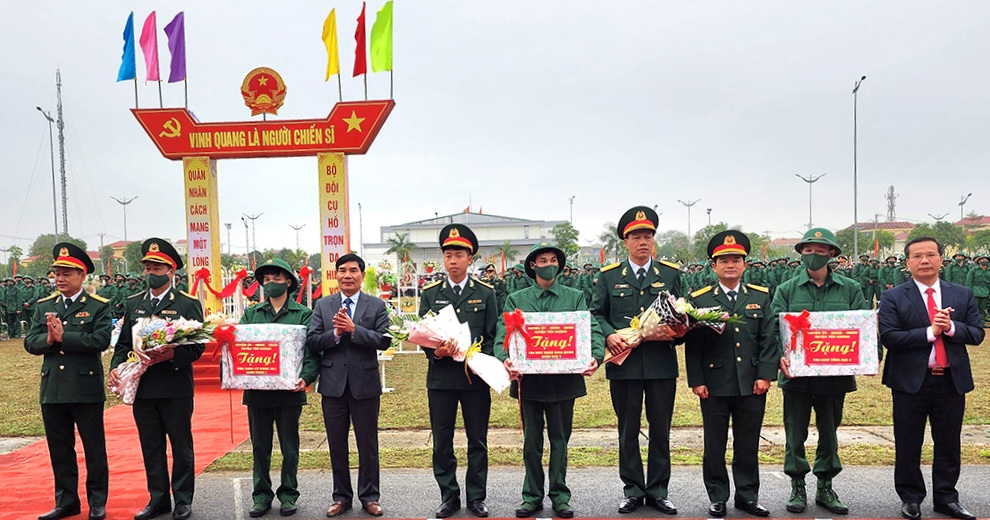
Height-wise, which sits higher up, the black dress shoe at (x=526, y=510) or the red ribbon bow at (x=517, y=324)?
the red ribbon bow at (x=517, y=324)

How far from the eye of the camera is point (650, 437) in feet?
16.4

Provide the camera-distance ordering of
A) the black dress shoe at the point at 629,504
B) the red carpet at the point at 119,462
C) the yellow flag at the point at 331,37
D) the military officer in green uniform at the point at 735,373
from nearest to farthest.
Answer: the military officer in green uniform at the point at 735,373
the black dress shoe at the point at 629,504
the red carpet at the point at 119,462
the yellow flag at the point at 331,37

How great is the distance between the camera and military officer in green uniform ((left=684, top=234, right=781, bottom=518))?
15.7ft

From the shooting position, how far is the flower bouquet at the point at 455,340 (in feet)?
15.4

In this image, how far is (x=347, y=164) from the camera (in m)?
12.5

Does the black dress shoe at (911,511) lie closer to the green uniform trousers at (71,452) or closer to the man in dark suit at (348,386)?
the man in dark suit at (348,386)

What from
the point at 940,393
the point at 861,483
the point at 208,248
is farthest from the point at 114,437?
the point at 940,393

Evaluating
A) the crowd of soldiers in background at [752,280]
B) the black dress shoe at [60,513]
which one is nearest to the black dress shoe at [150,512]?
the black dress shoe at [60,513]

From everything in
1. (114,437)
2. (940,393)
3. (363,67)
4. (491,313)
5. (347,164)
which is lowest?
(114,437)

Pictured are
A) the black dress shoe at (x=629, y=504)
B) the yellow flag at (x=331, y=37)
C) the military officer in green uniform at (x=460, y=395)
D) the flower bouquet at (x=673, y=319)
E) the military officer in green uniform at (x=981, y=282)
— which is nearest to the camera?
the flower bouquet at (x=673, y=319)

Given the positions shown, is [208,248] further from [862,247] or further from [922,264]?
[862,247]

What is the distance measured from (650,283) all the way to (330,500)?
10.2 ft

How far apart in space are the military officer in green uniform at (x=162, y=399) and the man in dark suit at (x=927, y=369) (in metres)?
5.24

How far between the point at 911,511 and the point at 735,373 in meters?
1.55
